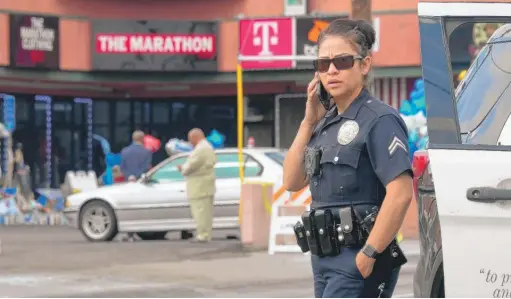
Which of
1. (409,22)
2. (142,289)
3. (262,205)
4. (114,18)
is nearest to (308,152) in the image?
(142,289)

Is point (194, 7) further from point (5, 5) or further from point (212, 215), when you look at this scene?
point (212, 215)

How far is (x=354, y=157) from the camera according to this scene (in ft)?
16.0

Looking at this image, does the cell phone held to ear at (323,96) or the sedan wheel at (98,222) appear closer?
the cell phone held to ear at (323,96)

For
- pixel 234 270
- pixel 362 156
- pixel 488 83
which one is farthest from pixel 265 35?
pixel 362 156

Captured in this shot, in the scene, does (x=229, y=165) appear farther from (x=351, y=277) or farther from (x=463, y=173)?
(x=351, y=277)

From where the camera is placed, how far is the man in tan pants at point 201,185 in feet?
56.7

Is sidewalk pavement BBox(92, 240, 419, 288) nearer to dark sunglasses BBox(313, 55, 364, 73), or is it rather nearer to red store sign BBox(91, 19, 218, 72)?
dark sunglasses BBox(313, 55, 364, 73)

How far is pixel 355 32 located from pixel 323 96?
0.31m

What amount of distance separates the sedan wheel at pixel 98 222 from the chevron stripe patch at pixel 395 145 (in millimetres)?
14109

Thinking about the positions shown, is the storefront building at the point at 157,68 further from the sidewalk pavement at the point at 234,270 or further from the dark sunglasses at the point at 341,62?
the dark sunglasses at the point at 341,62

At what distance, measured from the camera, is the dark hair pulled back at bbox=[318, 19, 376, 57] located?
5.02m

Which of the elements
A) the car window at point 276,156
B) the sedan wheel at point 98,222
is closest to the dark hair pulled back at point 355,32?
the car window at point 276,156

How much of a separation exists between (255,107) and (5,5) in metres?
6.45

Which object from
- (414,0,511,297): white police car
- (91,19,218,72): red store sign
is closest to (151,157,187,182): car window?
(91,19,218,72): red store sign
